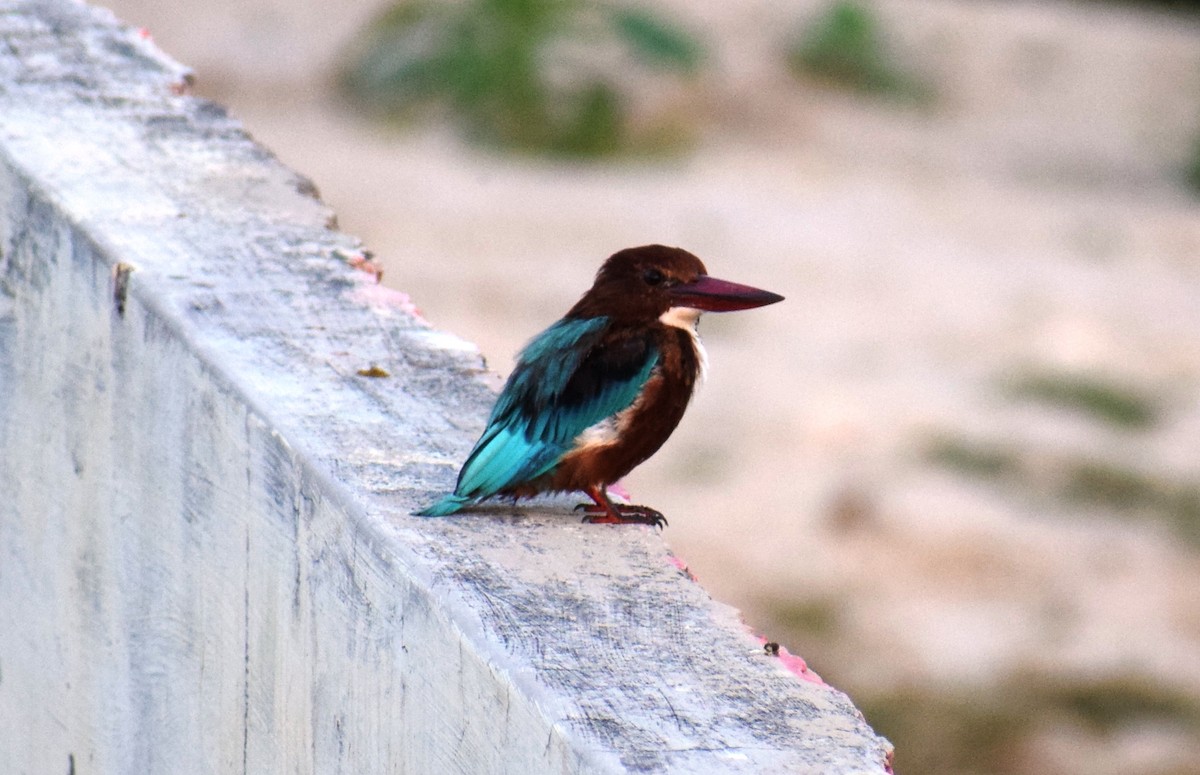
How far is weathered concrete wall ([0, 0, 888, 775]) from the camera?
153 centimetres

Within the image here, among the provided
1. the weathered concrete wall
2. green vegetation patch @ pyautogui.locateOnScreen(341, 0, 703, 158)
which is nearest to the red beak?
the weathered concrete wall

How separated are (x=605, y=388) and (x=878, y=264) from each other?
626 centimetres

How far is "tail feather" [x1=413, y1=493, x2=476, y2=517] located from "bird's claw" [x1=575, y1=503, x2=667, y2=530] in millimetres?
145

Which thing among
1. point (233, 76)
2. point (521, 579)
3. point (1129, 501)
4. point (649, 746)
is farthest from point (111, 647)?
point (233, 76)

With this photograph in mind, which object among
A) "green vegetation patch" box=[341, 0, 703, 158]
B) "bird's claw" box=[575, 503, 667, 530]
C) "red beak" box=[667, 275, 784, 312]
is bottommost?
"bird's claw" box=[575, 503, 667, 530]

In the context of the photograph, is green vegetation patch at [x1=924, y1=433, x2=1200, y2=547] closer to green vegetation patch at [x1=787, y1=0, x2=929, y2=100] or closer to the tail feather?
the tail feather

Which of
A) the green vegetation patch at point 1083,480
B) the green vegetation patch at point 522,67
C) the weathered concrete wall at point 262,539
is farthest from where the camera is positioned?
the green vegetation patch at point 522,67

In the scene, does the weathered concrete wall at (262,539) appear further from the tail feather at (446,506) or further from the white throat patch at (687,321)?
the white throat patch at (687,321)

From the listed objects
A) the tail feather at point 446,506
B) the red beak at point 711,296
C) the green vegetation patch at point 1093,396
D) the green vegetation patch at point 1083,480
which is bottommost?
the tail feather at point 446,506

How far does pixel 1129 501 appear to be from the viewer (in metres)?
6.20

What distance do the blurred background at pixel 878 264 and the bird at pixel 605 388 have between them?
9.06ft

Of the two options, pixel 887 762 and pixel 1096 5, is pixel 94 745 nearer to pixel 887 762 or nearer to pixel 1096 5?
pixel 887 762

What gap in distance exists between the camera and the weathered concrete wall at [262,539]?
1.53 meters

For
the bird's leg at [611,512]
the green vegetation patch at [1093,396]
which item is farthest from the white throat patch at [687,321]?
the green vegetation patch at [1093,396]
